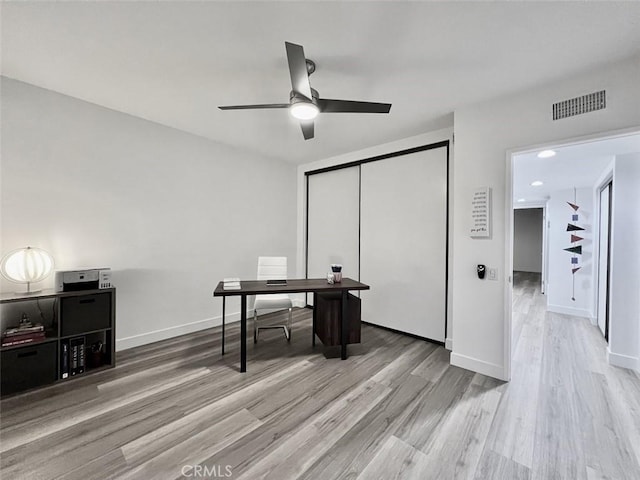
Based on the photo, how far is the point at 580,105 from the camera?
2111 mm

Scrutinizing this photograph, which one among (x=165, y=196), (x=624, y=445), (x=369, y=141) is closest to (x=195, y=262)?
(x=165, y=196)

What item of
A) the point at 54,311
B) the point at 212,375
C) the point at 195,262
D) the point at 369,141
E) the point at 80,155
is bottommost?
the point at 212,375

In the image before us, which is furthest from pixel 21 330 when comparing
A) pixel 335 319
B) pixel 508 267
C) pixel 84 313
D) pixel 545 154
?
pixel 545 154

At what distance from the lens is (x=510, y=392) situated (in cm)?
225

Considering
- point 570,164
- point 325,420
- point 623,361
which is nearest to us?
point 325,420

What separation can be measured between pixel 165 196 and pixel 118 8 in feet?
6.80

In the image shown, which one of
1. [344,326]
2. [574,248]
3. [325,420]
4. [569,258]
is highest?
[574,248]

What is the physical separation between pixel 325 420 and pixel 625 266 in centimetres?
357

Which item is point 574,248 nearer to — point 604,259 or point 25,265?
point 604,259

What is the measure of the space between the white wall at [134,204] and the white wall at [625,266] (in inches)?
180

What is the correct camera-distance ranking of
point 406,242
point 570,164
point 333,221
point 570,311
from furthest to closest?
1. point 570,311
2. point 333,221
3. point 406,242
4. point 570,164

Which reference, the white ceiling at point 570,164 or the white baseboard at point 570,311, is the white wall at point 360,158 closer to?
the white ceiling at point 570,164

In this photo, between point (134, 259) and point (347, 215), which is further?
point (347, 215)

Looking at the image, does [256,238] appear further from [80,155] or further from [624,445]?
[624,445]
